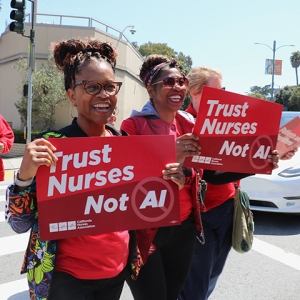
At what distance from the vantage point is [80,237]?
5.89 feet

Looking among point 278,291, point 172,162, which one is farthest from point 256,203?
point 172,162

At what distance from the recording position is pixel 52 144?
66.8 inches

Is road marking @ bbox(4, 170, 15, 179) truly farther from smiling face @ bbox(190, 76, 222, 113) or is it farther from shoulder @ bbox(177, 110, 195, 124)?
shoulder @ bbox(177, 110, 195, 124)

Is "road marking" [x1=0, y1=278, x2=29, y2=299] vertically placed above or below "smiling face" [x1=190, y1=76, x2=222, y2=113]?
below

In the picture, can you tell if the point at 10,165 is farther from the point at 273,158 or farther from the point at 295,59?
the point at 295,59

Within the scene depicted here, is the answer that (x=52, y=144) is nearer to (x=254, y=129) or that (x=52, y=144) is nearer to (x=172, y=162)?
(x=172, y=162)

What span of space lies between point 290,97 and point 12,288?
156ft

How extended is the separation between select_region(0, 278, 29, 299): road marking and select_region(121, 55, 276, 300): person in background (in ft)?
6.64

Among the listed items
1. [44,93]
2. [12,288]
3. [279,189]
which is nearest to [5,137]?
[12,288]

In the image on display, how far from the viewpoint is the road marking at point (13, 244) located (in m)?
4.98

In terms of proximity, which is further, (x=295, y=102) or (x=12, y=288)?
(x=295, y=102)

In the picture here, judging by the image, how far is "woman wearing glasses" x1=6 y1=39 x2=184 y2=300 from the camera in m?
1.68

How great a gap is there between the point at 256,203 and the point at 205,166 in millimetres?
3981

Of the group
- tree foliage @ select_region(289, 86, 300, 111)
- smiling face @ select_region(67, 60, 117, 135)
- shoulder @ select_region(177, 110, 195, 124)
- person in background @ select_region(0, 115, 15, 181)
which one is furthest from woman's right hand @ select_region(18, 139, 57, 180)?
tree foliage @ select_region(289, 86, 300, 111)
